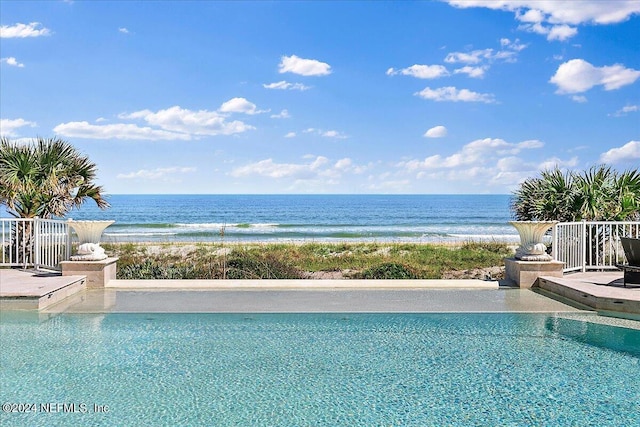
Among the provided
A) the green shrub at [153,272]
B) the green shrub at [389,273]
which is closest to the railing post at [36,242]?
the green shrub at [153,272]

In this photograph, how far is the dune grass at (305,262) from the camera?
10.4 metres

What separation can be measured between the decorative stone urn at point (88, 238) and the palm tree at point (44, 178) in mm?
1830

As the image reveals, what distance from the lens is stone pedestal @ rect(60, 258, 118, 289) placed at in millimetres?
8625

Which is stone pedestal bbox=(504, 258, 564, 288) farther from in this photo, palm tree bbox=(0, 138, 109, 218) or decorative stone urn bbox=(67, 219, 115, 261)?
palm tree bbox=(0, 138, 109, 218)

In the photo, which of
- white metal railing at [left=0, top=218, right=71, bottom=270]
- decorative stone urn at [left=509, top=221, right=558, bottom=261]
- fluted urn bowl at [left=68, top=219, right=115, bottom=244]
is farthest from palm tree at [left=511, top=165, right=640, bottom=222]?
white metal railing at [left=0, top=218, right=71, bottom=270]

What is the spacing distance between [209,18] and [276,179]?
33.7 m

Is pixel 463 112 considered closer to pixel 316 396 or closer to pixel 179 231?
pixel 179 231

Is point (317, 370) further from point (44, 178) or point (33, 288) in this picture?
point (44, 178)

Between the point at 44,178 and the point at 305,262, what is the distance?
6.45 metres

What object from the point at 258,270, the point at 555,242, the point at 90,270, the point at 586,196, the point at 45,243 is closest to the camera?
the point at 90,270

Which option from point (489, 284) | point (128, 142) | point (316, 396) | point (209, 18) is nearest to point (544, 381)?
point (316, 396)

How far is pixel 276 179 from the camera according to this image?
56781 millimetres

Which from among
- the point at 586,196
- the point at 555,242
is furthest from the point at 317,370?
the point at 586,196

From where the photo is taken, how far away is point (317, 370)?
188 inches
